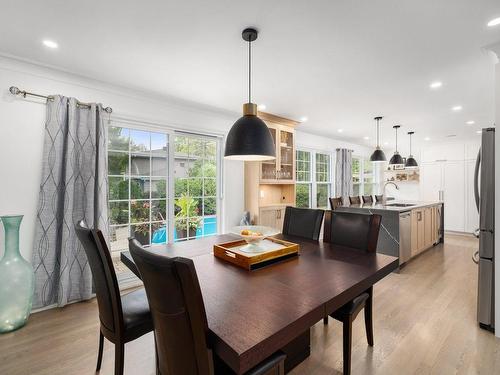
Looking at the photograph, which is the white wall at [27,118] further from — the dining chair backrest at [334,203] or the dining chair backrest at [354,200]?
the dining chair backrest at [354,200]

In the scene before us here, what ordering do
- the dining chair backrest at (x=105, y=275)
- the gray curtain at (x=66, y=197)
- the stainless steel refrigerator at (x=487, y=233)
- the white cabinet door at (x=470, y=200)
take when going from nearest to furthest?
the dining chair backrest at (x=105, y=275) → the stainless steel refrigerator at (x=487, y=233) → the gray curtain at (x=66, y=197) → the white cabinet door at (x=470, y=200)

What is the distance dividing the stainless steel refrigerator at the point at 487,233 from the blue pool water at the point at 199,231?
10.5 feet

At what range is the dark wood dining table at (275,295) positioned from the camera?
864 millimetres

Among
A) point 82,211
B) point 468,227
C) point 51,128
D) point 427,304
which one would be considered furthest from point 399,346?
point 468,227

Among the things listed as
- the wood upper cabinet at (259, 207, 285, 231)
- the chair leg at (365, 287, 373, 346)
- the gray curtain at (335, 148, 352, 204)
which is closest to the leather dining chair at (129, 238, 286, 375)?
the chair leg at (365, 287, 373, 346)

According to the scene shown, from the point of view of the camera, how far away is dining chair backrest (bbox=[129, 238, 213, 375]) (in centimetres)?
84

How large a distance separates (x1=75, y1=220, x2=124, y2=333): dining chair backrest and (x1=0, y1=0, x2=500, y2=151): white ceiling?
1502 mm

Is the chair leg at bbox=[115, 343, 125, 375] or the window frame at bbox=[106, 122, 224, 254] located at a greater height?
the window frame at bbox=[106, 122, 224, 254]

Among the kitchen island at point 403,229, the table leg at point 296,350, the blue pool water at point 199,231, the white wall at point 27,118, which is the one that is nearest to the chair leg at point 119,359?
the table leg at point 296,350

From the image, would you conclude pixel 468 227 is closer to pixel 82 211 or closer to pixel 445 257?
pixel 445 257

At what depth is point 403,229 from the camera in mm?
3830

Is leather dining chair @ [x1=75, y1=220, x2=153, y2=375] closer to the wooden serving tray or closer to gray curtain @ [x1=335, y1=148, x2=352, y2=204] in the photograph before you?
the wooden serving tray

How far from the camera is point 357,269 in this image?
4.99 ft

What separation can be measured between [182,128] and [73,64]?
143 centimetres
